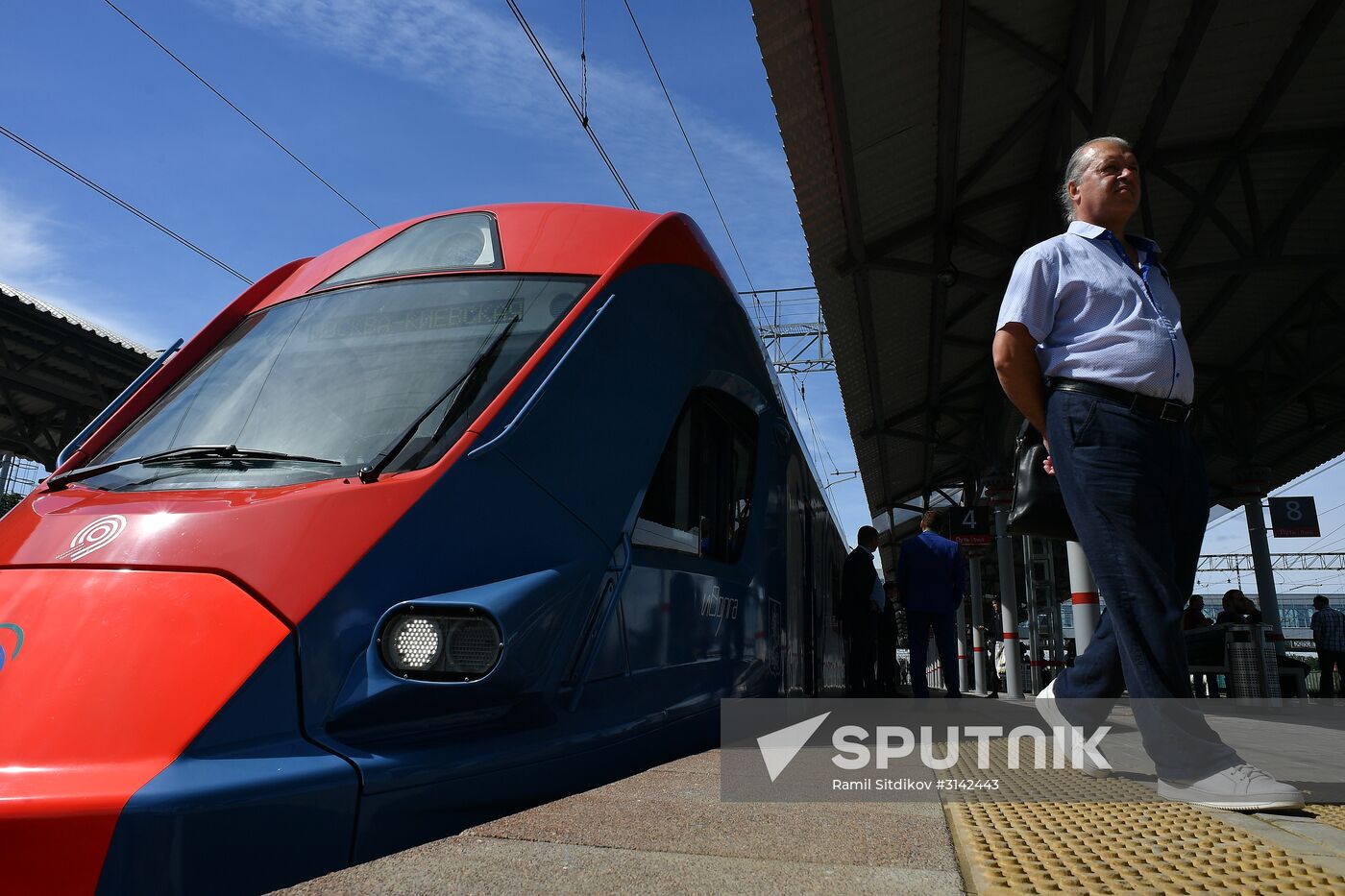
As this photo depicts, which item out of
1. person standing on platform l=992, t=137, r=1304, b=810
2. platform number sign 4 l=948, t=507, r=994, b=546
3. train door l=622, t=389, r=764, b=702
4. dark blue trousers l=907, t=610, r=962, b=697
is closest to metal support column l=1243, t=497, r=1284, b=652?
platform number sign 4 l=948, t=507, r=994, b=546

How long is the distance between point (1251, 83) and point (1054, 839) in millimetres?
8419

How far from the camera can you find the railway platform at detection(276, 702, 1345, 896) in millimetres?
1472

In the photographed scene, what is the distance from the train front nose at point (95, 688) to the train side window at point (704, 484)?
1479 millimetres

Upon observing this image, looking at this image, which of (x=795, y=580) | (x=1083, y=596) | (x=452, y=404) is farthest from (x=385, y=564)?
(x=1083, y=596)

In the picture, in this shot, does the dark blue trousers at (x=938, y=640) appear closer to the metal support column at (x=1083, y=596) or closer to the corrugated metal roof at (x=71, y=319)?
the metal support column at (x=1083, y=596)

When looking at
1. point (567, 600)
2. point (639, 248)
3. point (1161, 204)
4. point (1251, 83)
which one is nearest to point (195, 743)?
point (567, 600)

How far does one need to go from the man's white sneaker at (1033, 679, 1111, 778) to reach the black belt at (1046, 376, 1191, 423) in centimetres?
89

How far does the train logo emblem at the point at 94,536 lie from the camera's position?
7.47ft

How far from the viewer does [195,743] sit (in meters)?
1.86

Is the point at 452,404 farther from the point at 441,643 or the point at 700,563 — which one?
the point at 700,563

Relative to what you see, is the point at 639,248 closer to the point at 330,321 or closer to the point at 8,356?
the point at 330,321

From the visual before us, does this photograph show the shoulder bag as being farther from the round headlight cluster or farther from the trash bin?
the trash bin

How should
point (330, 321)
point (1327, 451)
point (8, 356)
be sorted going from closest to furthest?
point (330, 321) → point (8, 356) → point (1327, 451)

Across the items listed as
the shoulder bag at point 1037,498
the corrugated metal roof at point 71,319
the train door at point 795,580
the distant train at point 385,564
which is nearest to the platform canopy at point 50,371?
the corrugated metal roof at point 71,319
